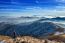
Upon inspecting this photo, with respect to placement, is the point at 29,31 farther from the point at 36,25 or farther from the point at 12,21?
the point at 12,21

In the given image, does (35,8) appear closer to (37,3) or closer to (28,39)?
(37,3)

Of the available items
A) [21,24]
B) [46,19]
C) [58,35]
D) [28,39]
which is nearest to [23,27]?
[21,24]

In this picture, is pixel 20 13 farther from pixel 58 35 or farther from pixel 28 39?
pixel 58 35

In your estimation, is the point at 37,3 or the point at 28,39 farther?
the point at 37,3

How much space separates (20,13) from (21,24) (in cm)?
23

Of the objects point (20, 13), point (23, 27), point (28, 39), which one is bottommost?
point (28, 39)

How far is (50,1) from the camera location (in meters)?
3.27

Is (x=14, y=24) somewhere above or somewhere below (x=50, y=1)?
below

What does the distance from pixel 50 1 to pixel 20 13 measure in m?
0.67

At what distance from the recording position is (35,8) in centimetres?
327

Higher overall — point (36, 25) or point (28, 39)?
point (36, 25)

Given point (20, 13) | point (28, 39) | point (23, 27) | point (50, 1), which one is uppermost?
Result: point (50, 1)

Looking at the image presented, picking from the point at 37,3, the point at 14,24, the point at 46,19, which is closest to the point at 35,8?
the point at 37,3

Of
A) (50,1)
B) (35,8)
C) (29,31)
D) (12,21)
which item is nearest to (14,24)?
(12,21)
